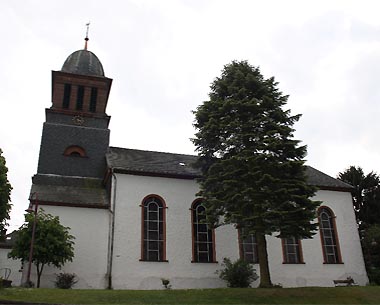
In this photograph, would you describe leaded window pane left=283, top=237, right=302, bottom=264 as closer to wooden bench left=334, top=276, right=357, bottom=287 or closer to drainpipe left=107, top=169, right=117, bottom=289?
wooden bench left=334, top=276, right=357, bottom=287

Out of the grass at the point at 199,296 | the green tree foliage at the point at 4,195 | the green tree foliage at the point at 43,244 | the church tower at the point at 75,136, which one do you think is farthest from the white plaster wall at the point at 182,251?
the green tree foliage at the point at 4,195

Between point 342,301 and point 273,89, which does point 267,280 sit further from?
point 273,89

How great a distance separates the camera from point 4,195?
20.8 metres

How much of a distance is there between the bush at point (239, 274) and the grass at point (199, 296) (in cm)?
395

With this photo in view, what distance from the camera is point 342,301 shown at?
1712 cm

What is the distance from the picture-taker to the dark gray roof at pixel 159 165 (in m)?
23.7

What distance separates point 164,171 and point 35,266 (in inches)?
344

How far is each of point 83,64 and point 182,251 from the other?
16370 mm

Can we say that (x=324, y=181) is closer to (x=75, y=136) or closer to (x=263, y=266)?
(x=263, y=266)

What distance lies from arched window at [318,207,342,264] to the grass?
21.3ft

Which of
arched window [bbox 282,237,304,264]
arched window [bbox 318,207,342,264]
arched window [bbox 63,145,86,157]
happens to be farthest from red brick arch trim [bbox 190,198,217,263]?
arched window [bbox 63,145,86,157]

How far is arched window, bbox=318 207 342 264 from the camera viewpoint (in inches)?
1000

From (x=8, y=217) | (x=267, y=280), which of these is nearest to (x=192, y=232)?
(x=267, y=280)

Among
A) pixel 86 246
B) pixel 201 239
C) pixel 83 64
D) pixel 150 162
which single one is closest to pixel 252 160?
pixel 201 239
